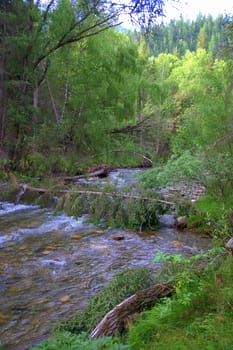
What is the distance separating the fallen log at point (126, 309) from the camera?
3406 millimetres

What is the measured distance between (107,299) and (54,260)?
279 cm

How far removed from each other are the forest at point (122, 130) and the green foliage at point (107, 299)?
0.07 feet

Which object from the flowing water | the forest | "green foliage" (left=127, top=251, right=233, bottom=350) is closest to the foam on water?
the flowing water

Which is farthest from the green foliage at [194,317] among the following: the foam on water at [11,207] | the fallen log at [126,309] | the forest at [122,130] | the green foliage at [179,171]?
the foam on water at [11,207]

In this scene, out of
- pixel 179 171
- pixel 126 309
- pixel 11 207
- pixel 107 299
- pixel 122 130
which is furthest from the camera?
pixel 122 130

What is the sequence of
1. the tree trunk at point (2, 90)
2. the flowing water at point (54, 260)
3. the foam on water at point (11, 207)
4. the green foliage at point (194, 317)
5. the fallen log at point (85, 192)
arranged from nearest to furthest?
the green foliage at point (194, 317) → the flowing water at point (54, 260) → the fallen log at point (85, 192) → the foam on water at point (11, 207) → the tree trunk at point (2, 90)

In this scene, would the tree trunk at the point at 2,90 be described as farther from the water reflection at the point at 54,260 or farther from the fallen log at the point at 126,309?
the fallen log at the point at 126,309

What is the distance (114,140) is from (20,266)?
1333cm

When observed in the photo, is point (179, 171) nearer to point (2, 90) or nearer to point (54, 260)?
point (54, 260)

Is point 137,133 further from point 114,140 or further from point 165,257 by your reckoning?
point 165,257

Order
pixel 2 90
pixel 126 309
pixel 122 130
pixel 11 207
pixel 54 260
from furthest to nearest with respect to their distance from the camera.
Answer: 1. pixel 122 130
2. pixel 2 90
3. pixel 11 207
4. pixel 54 260
5. pixel 126 309

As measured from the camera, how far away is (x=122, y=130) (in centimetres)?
2161

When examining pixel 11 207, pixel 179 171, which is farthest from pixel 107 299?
pixel 11 207

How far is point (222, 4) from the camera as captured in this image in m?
7.23
